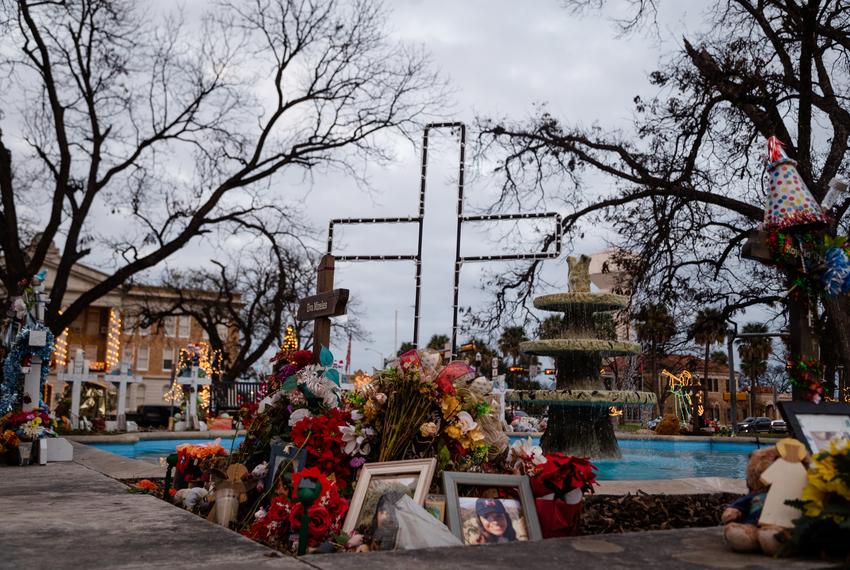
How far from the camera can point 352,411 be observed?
6.20 m

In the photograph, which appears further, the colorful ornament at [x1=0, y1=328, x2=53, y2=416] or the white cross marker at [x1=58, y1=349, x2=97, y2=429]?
the white cross marker at [x1=58, y1=349, x2=97, y2=429]

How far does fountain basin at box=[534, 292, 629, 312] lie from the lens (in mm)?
13844

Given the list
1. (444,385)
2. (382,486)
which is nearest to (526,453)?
(444,385)

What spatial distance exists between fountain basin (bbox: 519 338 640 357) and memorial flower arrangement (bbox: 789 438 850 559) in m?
9.84

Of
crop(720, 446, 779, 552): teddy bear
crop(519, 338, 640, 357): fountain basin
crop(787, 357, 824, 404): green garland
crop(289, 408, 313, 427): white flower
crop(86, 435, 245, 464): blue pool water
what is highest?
crop(519, 338, 640, 357): fountain basin

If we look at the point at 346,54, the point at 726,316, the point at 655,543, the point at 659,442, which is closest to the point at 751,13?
the point at 726,316

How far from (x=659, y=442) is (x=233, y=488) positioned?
19352 millimetres

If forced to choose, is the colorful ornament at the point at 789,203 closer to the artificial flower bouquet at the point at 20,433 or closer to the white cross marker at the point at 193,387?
the artificial flower bouquet at the point at 20,433

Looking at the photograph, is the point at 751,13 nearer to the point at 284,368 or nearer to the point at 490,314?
the point at 490,314

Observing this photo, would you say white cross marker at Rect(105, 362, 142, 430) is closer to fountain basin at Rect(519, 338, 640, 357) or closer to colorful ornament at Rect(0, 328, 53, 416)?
colorful ornament at Rect(0, 328, 53, 416)

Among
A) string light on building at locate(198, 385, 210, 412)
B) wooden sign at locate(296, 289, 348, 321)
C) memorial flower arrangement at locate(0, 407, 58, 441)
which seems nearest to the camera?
wooden sign at locate(296, 289, 348, 321)

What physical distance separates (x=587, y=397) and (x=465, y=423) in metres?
8.02

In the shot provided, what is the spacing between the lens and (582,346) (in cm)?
1345

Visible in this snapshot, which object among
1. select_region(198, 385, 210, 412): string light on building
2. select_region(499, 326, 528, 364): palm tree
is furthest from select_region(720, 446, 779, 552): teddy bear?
select_region(499, 326, 528, 364): palm tree
